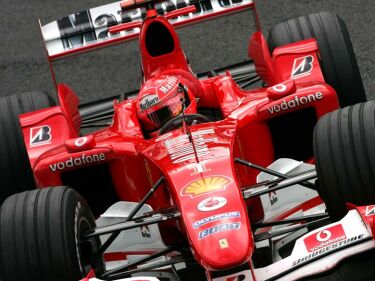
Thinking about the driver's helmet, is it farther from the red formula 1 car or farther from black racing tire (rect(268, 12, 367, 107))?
black racing tire (rect(268, 12, 367, 107))

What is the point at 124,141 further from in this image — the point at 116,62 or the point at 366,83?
the point at 116,62

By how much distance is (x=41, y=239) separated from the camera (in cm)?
645

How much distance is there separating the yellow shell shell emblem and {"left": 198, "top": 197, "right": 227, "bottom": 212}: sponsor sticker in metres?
0.09

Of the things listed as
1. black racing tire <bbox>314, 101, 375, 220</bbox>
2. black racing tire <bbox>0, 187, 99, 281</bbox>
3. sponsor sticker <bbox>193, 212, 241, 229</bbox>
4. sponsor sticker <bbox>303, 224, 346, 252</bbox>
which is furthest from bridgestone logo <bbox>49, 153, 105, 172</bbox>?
sponsor sticker <bbox>303, 224, 346, 252</bbox>

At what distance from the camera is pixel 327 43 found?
28.3 ft

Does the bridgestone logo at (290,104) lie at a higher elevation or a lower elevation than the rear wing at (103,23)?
lower

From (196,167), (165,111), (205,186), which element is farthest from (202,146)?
(165,111)

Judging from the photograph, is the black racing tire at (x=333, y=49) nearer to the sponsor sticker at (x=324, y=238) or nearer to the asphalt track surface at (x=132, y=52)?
the asphalt track surface at (x=132, y=52)

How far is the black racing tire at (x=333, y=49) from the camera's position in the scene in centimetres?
847

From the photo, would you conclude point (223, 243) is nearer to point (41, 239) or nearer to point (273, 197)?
point (41, 239)

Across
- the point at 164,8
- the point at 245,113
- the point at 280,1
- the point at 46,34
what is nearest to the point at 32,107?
the point at 46,34

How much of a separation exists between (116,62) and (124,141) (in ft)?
14.7

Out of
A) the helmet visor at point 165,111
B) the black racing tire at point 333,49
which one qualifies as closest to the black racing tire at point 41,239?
the helmet visor at point 165,111

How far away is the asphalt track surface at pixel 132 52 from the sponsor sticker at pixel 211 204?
503 cm
